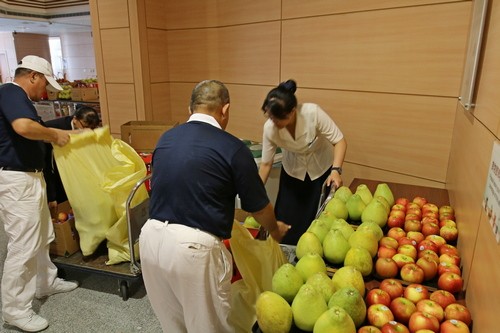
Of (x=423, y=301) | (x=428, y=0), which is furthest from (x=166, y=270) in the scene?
(x=428, y=0)

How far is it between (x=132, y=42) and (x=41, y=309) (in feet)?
8.96

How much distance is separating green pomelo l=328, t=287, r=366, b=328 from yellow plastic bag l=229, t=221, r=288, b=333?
1.76ft

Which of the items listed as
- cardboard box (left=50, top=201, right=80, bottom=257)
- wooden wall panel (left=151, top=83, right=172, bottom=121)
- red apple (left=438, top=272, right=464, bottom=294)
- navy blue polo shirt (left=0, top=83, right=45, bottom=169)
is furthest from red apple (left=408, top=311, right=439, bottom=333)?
wooden wall panel (left=151, top=83, right=172, bottom=121)

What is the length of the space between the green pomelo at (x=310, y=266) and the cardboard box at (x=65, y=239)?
6.69 feet

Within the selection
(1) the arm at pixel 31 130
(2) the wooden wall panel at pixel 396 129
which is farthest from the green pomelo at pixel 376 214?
(1) the arm at pixel 31 130

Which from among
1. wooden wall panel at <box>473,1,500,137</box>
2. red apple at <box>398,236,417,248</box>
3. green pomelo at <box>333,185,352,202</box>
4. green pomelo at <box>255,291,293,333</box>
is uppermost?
wooden wall panel at <box>473,1,500,137</box>

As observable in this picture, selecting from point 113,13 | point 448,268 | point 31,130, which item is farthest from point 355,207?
point 113,13

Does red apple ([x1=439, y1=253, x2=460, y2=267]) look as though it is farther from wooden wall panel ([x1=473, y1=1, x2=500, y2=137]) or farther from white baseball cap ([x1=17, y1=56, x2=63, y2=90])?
white baseball cap ([x1=17, y1=56, x2=63, y2=90])

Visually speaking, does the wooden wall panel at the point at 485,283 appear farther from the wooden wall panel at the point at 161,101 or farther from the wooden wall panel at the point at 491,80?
the wooden wall panel at the point at 161,101

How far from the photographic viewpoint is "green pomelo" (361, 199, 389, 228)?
167 cm

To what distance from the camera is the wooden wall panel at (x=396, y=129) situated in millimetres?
2670

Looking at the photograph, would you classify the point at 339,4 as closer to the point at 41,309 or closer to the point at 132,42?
the point at 132,42

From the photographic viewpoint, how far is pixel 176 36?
163 inches

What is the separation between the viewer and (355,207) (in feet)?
5.76
